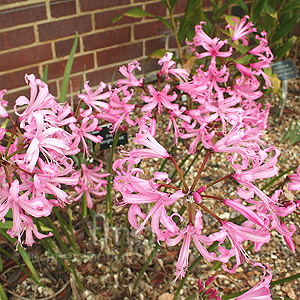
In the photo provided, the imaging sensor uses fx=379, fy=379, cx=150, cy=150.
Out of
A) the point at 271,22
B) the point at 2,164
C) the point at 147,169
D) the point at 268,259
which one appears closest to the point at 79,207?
the point at 147,169

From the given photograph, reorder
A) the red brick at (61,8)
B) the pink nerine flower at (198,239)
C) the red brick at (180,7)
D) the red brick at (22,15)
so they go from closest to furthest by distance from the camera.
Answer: the pink nerine flower at (198,239)
the red brick at (22,15)
the red brick at (61,8)
the red brick at (180,7)

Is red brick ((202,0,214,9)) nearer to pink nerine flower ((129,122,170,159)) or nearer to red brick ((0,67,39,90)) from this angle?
red brick ((0,67,39,90))

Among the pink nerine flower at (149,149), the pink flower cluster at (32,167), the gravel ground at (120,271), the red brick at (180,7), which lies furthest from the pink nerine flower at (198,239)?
the red brick at (180,7)

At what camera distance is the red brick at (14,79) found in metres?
2.02

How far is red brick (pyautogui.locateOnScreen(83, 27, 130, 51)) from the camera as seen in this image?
2.20 m

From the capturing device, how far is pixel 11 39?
75.9 inches

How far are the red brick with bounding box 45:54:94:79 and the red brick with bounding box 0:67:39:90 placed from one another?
88 millimetres

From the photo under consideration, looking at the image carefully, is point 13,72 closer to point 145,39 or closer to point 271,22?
point 145,39

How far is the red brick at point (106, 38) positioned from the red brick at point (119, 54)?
0.04m

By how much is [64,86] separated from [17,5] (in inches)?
26.0

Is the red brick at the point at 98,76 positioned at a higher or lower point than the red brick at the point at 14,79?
lower

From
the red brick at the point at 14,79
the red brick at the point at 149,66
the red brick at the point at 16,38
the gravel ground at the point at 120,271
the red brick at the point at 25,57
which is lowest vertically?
the gravel ground at the point at 120,271

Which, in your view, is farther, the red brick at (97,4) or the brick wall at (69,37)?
the red brick at (97,4)

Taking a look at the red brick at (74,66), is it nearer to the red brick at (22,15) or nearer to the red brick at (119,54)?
the red brick at (119,54)
